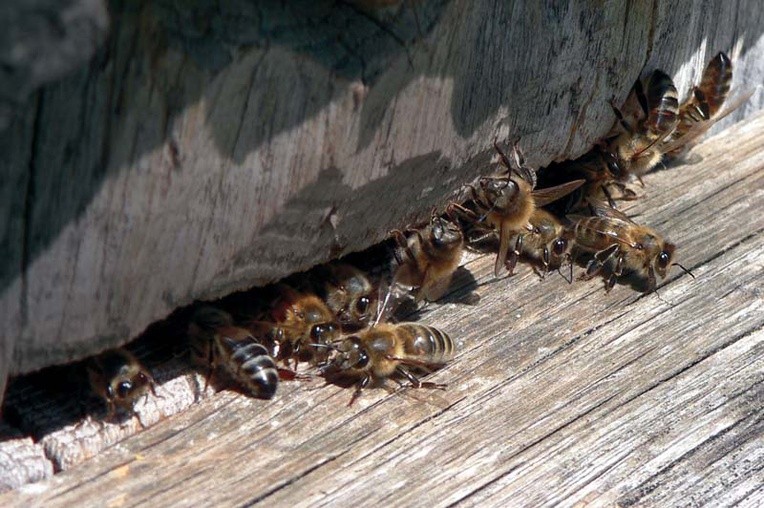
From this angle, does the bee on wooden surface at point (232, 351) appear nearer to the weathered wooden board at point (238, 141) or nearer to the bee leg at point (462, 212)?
the weathered wooden board at point (238, 141)

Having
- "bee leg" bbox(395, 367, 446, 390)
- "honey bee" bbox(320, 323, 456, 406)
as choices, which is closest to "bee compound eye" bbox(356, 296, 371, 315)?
"honey bee" bbox(320, 323, 456, 406)

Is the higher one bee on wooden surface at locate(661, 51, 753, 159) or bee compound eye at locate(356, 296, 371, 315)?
bee on wooden surface at locate(661, 51, 753, 159)

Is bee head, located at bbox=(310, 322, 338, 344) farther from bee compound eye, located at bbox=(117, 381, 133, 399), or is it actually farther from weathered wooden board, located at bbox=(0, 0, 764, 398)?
bee compound eye, located at bbox=(117, 381, 133, 399)

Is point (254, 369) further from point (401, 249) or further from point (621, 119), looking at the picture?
point (621, 119)

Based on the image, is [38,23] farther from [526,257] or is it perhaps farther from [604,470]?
[526,257]

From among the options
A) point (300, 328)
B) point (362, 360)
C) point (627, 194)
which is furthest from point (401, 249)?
point (627, 194)
